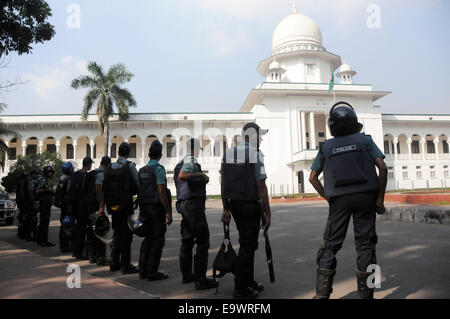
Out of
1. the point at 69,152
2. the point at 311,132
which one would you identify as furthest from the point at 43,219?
the point at 69,152

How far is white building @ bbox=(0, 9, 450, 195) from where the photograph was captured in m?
31.2

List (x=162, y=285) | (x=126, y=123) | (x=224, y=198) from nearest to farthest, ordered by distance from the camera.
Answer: (x=224, y=198) < (x=162, y=285) < (x=126, y=123)

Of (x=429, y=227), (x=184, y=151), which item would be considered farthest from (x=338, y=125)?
(x=429, y=227)

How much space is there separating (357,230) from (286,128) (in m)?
30.6

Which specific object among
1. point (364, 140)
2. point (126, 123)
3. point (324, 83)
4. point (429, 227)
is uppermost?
point (324, 83)

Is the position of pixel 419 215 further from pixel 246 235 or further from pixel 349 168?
→ pixel 246 235

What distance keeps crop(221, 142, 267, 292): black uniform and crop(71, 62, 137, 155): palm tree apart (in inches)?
919

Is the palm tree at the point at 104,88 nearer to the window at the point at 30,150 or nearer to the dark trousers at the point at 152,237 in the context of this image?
the window at the point at 30,150

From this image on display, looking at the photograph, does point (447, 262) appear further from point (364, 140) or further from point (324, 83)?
point (324, 83)

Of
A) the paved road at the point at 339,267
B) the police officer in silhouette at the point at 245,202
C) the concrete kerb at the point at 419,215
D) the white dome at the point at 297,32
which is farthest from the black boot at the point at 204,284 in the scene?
the white dome at the point at 297,32

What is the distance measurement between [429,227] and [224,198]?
6075 millimetres

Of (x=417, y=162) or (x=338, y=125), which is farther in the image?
(x=417, y=162)
